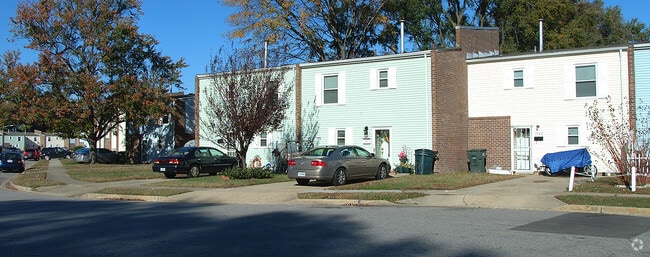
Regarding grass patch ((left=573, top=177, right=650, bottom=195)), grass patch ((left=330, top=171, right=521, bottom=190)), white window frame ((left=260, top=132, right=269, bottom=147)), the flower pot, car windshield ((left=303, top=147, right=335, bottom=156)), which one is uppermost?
white window frame ((left=260, top=132, right=269, bottom=147))

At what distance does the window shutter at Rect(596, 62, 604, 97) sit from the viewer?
22.4 meters

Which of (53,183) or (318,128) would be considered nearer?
(53,183)

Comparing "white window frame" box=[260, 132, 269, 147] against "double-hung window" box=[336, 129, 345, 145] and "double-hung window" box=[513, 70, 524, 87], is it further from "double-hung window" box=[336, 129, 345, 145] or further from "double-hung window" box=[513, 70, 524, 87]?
"double-hung window" box=[513, 70, 524, 87]

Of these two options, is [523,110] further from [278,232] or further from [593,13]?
[593,13]

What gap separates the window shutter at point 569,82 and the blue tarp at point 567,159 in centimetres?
277

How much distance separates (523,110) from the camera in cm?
2419

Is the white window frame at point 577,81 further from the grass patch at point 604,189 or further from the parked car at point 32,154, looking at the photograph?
the parked car at point 32,154

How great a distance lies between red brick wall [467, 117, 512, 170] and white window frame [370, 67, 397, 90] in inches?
157

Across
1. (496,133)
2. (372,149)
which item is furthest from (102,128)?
(496,133)

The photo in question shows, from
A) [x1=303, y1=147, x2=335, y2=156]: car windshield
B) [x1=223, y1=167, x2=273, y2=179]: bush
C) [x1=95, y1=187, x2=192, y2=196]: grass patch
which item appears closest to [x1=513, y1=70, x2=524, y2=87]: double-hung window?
[x1=303, y1=147, x2=335, y2=156]: car windshield

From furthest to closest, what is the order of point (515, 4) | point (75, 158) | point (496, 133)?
point (75, 158), point (515, 4), point (496, 133)

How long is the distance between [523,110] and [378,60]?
6.66 metres

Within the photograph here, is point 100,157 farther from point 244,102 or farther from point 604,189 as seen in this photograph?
point 604,189

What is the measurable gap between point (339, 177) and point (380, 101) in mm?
7361
